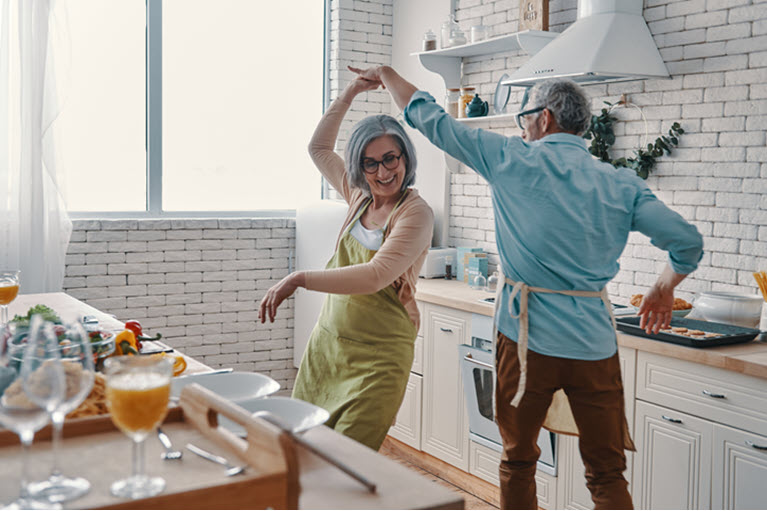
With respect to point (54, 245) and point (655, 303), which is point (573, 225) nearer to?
point (655, 303)

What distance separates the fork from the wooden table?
0.04 ft

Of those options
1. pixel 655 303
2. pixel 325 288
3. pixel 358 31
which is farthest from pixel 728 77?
pixel 358 31

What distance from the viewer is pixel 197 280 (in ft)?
15.9

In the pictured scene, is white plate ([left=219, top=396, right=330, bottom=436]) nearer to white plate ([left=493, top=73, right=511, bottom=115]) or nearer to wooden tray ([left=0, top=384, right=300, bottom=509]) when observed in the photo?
wooden tray ([left=0, top=384, right=300, bottom=509])

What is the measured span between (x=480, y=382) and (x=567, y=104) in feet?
5.49

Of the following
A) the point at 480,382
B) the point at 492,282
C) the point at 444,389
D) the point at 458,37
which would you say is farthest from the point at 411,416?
the point at 458,37

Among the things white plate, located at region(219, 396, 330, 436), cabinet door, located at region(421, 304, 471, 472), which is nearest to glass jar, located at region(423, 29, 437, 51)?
cabinet door, located at region(421, 304, 471, 472)

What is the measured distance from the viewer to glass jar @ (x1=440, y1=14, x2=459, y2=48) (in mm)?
4561

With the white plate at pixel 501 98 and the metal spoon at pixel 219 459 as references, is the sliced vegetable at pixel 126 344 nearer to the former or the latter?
the metal spoon at pixel 219 459

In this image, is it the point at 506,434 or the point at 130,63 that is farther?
the point at 130,63

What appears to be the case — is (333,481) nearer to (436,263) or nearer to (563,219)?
(563,219)

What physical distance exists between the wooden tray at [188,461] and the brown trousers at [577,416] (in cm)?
130

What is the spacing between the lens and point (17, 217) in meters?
4.17

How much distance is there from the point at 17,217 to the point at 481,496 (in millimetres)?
2741
